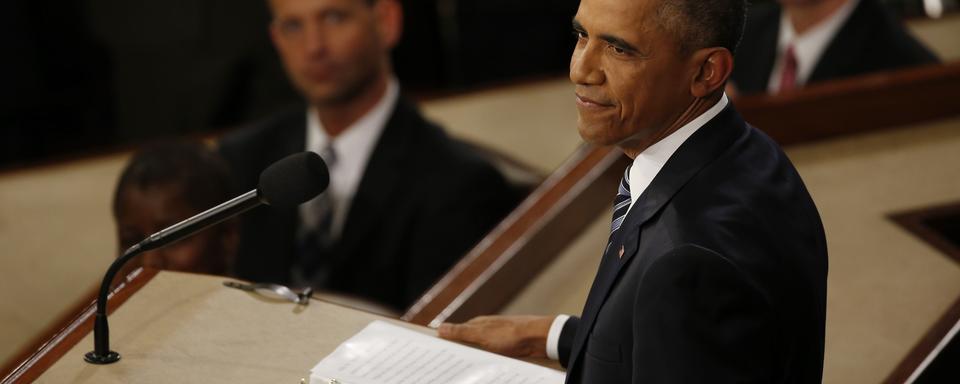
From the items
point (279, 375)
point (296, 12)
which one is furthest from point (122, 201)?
point (279, 375)

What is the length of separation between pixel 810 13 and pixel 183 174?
5.19 feet

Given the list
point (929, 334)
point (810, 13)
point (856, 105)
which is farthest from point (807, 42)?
point (929, 334)

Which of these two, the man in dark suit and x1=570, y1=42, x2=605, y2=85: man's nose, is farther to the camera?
x1=570, y1=42, x2=605, y2=85: man's nose

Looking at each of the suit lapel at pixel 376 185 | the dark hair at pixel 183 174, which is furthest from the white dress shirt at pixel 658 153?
the suit lapel at pixel 376 185

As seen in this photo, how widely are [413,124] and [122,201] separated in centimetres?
81

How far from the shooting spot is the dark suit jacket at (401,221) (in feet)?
9.78

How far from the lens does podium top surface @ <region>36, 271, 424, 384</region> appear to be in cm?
145

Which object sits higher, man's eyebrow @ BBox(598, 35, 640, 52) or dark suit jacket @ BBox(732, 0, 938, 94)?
man's eyebrow @ BBox(598, 35, 640, 52)

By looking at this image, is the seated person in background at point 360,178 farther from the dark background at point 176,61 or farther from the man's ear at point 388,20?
the dark background at point 176,61

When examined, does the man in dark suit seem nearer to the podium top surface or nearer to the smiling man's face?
the smiling man's face

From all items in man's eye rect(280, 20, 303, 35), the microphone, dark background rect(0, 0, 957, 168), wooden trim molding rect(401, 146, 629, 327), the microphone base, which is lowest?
dark background rect(0, 0, 957, 168)

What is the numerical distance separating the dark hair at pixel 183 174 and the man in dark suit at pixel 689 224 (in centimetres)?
138

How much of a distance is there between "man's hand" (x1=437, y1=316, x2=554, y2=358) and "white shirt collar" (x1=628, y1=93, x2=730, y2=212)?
27 centimetres

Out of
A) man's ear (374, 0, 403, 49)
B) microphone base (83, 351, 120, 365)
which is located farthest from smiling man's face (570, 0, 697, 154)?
man's ear (374, 0, 403, 49)
